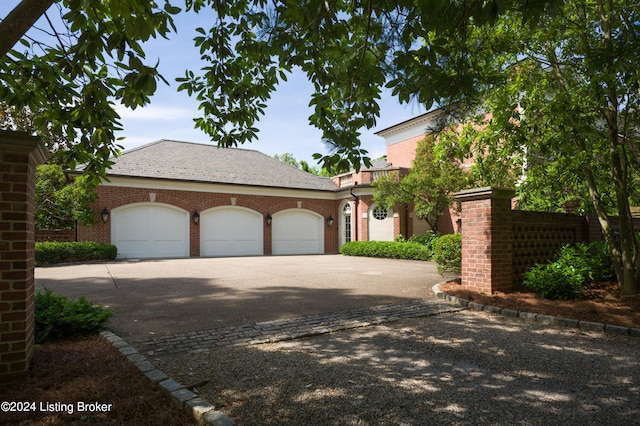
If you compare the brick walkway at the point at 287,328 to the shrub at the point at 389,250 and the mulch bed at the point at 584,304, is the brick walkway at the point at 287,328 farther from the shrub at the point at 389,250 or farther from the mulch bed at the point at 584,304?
the shrub at the point at 389,250

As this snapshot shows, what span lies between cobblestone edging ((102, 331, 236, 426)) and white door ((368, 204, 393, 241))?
16.4 m

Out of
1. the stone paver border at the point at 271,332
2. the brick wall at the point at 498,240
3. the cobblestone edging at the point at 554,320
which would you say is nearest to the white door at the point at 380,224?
the brick wall at the point at 498,240

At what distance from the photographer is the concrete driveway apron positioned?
17.7 feet

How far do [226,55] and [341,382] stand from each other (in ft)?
13.4

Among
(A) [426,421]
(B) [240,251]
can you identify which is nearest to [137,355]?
(A) [426,421]

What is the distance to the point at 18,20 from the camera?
2.56m

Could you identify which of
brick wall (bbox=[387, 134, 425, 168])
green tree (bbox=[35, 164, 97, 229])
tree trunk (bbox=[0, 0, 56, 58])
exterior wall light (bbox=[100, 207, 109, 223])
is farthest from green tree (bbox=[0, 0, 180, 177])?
brick wall (bbox=[387, 134, 425, 168])

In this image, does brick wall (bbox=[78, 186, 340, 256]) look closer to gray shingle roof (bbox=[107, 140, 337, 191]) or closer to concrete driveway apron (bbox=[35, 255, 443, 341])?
gray shingle roof (bbox=[107, 140, 337, 191])

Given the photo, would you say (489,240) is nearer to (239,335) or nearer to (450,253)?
(450,253)

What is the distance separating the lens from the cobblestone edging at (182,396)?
2.43 meters

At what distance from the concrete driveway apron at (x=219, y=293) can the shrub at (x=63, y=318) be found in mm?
352

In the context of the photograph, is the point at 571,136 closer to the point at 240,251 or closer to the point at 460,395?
the point at 460,395

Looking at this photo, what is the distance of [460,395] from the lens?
2.92m

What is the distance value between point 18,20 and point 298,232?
63.1 feet
